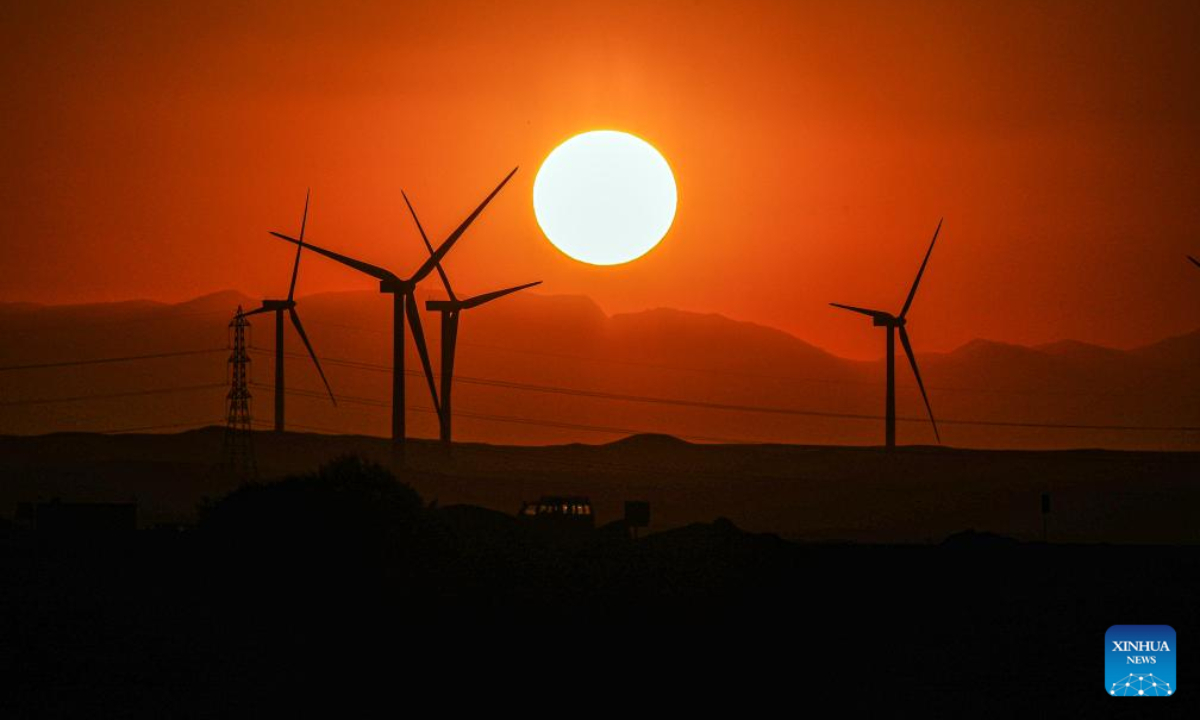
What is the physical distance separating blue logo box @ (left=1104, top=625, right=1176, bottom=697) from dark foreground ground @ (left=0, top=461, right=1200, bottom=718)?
557 centimetres

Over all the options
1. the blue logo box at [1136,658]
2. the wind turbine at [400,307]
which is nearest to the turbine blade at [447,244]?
the wind turbine at [400,307]

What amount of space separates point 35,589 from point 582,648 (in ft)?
81.5

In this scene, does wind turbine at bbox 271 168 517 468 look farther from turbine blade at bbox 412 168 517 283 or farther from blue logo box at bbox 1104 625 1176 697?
blue logo box at bbox 1104 625 1176 697

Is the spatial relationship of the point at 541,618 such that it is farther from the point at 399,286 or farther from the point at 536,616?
the point at 399,286

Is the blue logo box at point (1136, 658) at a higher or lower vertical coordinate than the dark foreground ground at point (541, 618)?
higher

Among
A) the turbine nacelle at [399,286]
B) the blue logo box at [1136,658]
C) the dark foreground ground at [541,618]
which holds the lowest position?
the dark foreground ground at [541,618]

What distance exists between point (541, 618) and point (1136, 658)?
28.0 m

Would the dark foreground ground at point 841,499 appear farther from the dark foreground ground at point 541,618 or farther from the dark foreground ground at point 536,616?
the dark foreground ground at point 541,618

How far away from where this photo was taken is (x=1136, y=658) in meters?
33.7

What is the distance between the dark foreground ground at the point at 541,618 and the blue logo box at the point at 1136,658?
18.3ft

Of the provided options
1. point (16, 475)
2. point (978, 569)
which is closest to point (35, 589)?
point (978, 569)

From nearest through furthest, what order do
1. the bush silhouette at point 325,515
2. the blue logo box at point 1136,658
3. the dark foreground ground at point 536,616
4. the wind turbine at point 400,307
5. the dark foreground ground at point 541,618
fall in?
1. the blue logo box at point 1136,658
2. the dark foreground ground at point 536,616
3. the dark foreground ground at point 541,618
4. the bush silhouette at point 325,515
5. the wind turbine at point 400,307

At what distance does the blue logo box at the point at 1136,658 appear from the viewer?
33.2m

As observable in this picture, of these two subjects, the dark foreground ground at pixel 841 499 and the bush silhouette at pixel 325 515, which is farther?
the dark foreground ground at pixel 841 499
